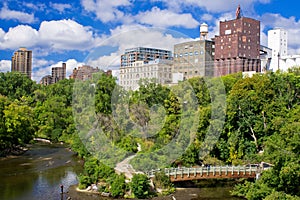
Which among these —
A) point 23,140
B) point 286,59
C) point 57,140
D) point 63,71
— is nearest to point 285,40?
point 286,59

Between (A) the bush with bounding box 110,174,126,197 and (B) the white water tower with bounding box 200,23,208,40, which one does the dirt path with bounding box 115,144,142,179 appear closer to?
(A) the bush with bounding box 110,174,126,197

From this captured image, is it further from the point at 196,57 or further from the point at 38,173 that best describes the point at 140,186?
the point at 196,57

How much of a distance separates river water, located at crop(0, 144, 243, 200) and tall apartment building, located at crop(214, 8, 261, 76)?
69.8 ft

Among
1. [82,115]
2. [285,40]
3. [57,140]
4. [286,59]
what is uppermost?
[285,40]

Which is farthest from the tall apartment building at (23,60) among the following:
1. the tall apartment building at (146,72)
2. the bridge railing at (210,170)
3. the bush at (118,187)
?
the bush at (118,187)

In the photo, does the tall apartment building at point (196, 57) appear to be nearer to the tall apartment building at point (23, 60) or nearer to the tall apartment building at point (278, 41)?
the tall apartment building at point (278, 41)

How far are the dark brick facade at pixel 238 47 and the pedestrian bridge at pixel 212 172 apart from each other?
23.1 m

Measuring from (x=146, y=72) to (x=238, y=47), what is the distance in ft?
84.8

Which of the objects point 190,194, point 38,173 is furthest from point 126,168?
point 38,173

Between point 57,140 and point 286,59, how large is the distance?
2782 centimetres

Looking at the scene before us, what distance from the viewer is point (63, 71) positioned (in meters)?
95.1

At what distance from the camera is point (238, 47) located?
43.2 meters

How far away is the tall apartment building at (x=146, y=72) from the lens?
61.7ft

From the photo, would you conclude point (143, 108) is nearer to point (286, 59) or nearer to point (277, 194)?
point (277, 194)
